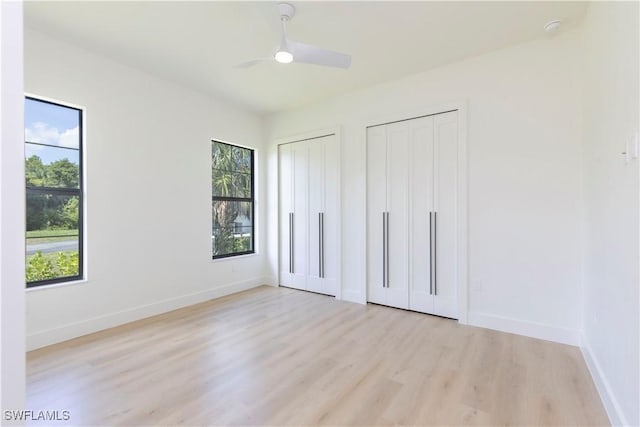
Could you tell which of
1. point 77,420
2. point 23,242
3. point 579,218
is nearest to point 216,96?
point 77,420

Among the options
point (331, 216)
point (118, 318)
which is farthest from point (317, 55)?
point (118, 318)

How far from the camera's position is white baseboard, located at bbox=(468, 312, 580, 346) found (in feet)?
9.00

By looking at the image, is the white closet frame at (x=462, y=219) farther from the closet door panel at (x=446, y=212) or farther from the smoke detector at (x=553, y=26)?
the smoke detector at (x=553, y=26)

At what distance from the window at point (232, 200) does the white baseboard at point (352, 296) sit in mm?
1745

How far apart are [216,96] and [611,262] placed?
4404mm

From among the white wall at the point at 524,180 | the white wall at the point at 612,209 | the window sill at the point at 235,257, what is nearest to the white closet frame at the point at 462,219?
the white wall at the point at 524,180

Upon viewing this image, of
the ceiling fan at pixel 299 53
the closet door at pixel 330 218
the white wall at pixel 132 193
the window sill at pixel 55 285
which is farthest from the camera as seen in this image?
the closet door at pixel 330 218

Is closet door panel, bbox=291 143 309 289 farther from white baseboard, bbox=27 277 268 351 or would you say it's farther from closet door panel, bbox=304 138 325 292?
white baseboard, bbox=27 277 268 351

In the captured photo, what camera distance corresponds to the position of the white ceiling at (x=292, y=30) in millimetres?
2408

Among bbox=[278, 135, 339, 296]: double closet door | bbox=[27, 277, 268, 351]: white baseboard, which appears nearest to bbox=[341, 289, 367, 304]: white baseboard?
bbox=[278, 135, 339, 296]: double closet door

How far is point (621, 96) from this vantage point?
1.67m

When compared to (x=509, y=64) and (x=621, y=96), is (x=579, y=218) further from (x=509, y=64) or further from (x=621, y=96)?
(x=509, y=64)

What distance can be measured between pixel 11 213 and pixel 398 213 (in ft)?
11.5

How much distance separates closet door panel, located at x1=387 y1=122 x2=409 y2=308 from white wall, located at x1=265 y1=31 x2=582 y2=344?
504 mm
